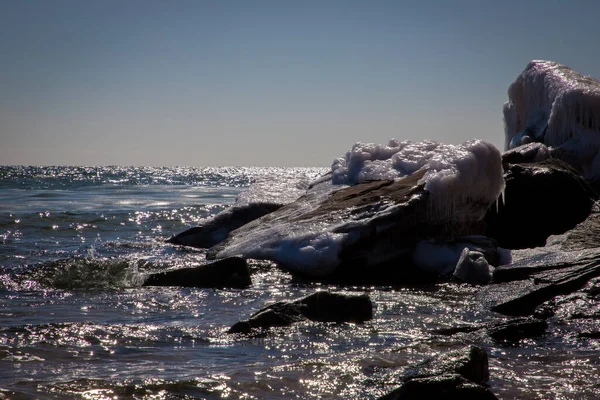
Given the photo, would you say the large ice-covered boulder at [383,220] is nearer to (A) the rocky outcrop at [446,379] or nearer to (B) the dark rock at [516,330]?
(B) the dark rock at [516,330]

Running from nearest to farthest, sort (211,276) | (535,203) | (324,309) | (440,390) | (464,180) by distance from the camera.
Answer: (440,390)
(324,309)
(211,276)
(464,180)
(535,203)

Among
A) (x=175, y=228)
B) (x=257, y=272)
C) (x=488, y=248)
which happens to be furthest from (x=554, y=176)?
(x=175, y=228)

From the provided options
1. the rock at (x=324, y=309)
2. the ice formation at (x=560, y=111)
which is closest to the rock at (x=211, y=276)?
the rock at (x=324, y=309)

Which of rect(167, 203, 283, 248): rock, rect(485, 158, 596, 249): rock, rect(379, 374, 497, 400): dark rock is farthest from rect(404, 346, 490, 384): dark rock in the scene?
rect(167, 203, 283, 248): rock

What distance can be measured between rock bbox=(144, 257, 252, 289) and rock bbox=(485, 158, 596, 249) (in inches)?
152

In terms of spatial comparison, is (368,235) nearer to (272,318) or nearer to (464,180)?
(464,180)

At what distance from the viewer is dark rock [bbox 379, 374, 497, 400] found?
9.91ft

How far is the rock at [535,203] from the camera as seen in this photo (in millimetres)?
8969

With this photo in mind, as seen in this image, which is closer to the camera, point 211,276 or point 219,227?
point 211,276

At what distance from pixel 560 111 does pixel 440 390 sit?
33.2 ft

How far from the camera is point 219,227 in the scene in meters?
11.2

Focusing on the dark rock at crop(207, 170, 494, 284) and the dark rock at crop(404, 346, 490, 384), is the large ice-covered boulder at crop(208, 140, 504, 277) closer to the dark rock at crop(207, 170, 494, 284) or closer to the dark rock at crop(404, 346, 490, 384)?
the dark rock at crop(207, 170, 494, 284)

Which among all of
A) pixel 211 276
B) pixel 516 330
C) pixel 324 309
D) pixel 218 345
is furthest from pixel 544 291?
pixel 211 276

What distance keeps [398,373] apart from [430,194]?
4.64 m
